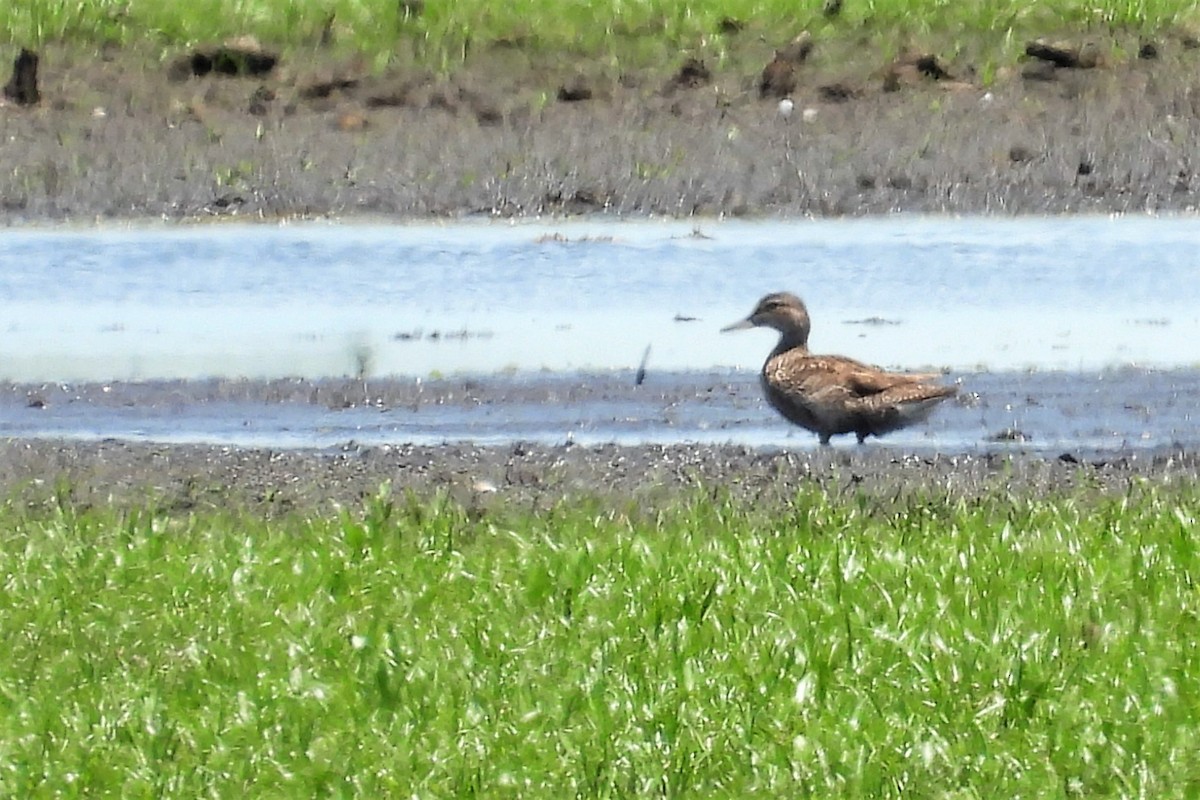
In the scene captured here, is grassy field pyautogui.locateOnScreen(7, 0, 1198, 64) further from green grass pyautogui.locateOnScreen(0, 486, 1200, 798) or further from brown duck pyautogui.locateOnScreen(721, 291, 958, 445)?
green grass pyautogui.locateOnScreen(0, 486, 1200, 798)

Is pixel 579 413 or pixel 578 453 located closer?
pixel 578 453

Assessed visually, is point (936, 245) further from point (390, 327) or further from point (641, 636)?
point (641, 636)

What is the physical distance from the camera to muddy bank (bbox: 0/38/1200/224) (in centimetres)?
1114

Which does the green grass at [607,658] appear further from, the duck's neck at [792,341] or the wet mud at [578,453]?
the duck's neck at [792,341]

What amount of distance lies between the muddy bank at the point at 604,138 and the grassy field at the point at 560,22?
0.22 meters

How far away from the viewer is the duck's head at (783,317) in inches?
375

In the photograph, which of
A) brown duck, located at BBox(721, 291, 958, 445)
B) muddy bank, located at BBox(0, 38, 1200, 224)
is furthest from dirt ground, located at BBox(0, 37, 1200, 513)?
brown duck, located at BBox(721, 291, 958, 445)

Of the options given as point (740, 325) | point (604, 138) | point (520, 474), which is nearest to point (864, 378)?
point (740, 325)

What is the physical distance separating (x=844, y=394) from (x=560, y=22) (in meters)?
4.53

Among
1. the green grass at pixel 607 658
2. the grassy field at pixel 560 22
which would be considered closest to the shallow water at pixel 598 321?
the grassy field at pixel 560 22

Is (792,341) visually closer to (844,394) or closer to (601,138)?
(844,394)

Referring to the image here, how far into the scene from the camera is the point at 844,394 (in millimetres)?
8789

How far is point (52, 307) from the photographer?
10492 mm

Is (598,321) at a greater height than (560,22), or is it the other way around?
(560,22)
